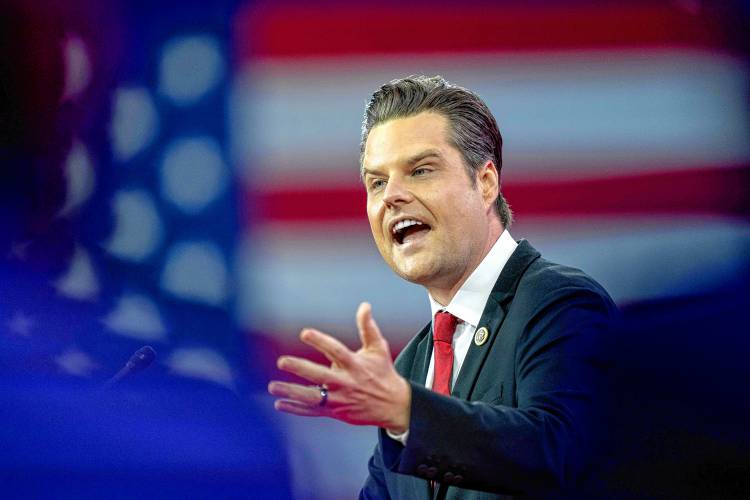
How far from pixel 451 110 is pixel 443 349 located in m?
0.50

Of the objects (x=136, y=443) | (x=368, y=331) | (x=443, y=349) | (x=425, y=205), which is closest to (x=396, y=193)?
(x=425, y=205)

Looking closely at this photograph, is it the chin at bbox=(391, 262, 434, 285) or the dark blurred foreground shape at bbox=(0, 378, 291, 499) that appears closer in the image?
the chin at bbox=(391, 262, 434, 285)

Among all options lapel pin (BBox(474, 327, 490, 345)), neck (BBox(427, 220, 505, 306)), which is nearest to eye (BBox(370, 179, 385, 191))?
neck (BBox(427, 220, 505, 306))

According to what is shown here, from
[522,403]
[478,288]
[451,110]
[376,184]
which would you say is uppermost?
[451,110]

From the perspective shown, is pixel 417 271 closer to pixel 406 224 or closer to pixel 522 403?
pixel 406 224

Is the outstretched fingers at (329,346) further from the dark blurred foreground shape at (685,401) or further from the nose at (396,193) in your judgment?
the nose at (396,193)

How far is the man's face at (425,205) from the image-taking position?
5.56ft

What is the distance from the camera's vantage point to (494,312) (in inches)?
60.6

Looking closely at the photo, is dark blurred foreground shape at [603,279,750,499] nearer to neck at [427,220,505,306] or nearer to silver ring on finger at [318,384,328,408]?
neck at [427,220,505,306]

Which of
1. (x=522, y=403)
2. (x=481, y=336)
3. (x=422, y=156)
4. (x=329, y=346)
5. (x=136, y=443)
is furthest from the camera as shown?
(x=136, y=443)

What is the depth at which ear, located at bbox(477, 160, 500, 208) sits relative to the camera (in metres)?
1.80

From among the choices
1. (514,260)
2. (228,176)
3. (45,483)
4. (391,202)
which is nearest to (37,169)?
(228,176)

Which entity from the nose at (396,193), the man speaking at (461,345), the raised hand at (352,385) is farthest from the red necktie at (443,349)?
the raised hand at (352,385)

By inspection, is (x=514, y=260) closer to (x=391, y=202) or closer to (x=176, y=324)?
(x=391, y=202)
